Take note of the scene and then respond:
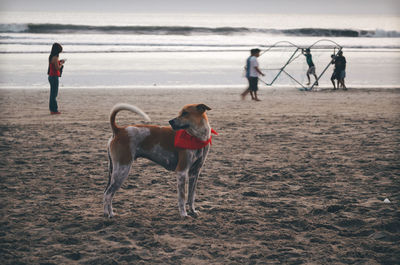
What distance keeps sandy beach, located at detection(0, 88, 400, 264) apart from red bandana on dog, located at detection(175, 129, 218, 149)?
92 cm

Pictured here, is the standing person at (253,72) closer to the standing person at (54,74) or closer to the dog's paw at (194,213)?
the standing person at (54,74)

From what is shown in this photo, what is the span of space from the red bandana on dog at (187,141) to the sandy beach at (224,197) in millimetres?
917

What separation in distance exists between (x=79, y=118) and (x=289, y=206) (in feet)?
25.9

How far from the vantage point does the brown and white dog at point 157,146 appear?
507 centimetres

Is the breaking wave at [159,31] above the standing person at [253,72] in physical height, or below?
above

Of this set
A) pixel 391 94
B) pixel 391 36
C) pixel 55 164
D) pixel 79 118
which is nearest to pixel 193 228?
pixel 55 164

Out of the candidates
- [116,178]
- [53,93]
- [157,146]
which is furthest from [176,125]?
[53,93]

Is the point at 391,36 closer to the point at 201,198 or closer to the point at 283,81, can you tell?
the point at 283,81

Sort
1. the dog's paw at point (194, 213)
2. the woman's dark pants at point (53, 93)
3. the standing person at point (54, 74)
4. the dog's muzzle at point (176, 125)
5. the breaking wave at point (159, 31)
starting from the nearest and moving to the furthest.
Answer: the dog's muzzle at point (176, 125) → the dog's paw at point (194, 213) → the standing person at point (54, 74) → the woman's dark pants at point (53, 93) → the breaking wave at point (159, 31)

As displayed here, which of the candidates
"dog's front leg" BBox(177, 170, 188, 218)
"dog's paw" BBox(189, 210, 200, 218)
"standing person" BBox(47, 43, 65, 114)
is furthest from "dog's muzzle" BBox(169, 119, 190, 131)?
"standing person" BBox(47, 43, 65, 114)

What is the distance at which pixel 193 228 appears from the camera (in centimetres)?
511

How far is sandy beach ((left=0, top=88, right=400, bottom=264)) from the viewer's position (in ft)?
14.9

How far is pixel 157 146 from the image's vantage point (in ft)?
17.1

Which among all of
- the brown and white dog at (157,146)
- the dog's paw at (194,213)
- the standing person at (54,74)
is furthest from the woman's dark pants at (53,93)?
the dog's paw at (194,213)
